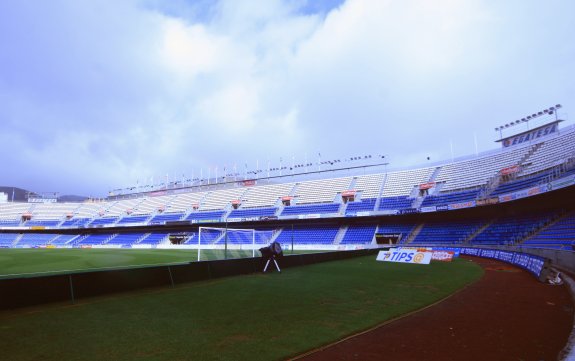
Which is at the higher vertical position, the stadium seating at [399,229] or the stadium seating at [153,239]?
the stadium seating at [399,229]

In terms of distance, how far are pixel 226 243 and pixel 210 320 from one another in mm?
8699

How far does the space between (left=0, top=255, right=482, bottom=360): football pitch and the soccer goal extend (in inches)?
163

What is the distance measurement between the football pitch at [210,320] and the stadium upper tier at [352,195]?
773 inches

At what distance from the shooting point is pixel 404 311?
8.42 m

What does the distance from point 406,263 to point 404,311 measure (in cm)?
1453

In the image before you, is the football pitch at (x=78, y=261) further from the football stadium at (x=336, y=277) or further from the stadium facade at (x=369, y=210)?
the stadium facade at (x=369, y=210)

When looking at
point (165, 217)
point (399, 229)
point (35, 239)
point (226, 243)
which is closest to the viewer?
point (226, 243)

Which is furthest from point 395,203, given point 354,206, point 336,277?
point 336,277

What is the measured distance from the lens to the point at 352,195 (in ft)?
161

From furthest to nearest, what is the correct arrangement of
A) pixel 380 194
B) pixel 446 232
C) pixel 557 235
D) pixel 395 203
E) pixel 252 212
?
pixel 252 212
pixel 380 194
pixel 395 203
pixel 446 232
pixel 557 235

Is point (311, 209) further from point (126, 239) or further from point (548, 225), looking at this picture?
point (126, 239)

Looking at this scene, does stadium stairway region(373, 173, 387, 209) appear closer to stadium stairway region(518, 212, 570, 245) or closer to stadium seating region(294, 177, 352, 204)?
stadium seating region(294, 177, 352, 204)

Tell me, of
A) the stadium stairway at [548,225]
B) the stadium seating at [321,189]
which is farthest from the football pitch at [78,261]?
the stadium seating at [321,189]

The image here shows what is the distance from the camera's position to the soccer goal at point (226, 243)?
1681 cm
